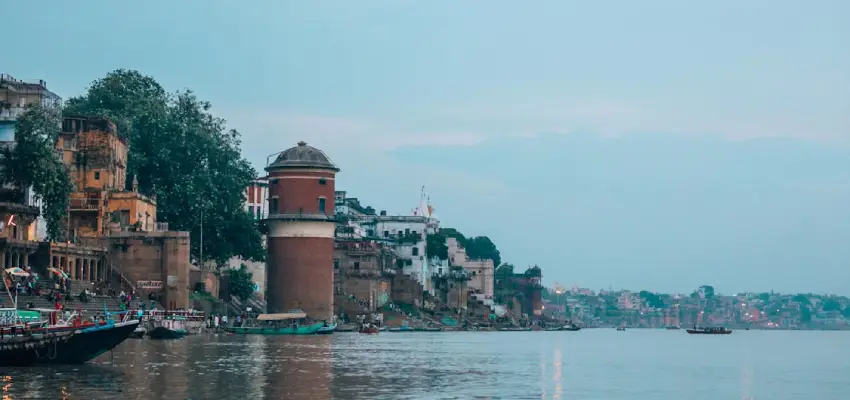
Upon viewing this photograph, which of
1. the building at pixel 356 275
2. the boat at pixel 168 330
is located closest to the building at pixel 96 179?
the boat at pixel 168 330

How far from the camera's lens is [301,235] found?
96.8 m

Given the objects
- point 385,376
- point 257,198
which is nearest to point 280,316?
point 257,198

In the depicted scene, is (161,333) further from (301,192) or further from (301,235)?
(301,192)

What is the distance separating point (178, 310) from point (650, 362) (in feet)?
93.2

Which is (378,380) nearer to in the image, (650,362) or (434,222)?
(650,362)

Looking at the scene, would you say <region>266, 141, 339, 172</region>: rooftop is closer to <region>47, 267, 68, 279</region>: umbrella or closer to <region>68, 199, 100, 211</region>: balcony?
<region>68, 199, 100, 211</region>: balcony

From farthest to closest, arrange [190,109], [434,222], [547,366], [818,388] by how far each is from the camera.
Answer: [434,222]
[190,109]
[547,366]
[818,388]

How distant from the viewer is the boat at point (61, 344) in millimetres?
44812

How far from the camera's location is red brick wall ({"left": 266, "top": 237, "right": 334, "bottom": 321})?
316 ft

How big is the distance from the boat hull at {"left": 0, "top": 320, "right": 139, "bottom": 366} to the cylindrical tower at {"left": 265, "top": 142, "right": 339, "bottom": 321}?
157ft

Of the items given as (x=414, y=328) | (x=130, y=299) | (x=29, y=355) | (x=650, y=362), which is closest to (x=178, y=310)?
(x=130, y=299)

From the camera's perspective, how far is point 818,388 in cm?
5041

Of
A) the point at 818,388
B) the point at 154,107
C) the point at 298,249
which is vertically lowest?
the point at 818,388

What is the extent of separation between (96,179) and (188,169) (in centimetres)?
1201
